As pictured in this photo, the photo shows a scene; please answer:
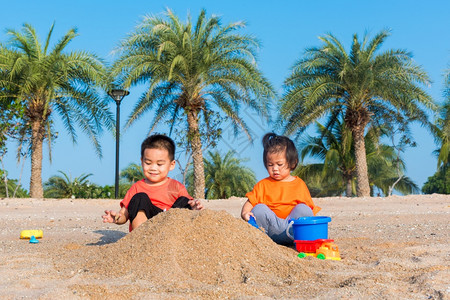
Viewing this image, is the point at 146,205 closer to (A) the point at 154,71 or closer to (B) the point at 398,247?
(B) the point at 398,247

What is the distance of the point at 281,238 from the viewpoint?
14.7 feet

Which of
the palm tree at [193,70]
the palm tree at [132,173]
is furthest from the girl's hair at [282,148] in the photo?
the palm tree at [132,173]

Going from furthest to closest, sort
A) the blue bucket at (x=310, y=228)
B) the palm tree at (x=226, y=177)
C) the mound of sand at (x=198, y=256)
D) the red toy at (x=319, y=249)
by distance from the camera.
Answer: the palm tree at (x=226, y=177) → the blue bucket at (x=310, y=228) → the red toy at (x=319, y=249) → the mound of sand at (x=198, y=256)

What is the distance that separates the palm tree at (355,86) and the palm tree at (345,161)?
1.62m

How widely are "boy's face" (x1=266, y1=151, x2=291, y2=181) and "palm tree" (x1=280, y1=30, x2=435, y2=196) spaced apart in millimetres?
11135

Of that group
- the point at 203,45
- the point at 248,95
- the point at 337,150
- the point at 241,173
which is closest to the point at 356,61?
the point at 248,95

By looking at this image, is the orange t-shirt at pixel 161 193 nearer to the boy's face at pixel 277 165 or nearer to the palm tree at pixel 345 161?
the boy's face at pixel 277 165

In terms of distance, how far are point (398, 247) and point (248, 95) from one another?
11.7m

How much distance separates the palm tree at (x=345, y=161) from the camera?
21.8 m

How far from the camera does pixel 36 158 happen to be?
55.9 feet

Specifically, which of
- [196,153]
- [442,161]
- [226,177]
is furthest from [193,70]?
[442,161]

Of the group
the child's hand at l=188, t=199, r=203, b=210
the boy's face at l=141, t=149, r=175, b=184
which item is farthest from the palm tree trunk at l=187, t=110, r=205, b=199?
the child's hand at l=188, t=199, r=203, b=210

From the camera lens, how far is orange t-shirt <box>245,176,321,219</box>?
15.0ft

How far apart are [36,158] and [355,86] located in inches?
455
